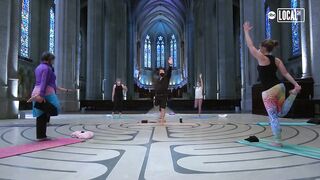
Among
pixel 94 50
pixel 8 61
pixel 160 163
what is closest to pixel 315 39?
pixel 160 163

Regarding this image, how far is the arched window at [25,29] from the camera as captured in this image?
116 feet

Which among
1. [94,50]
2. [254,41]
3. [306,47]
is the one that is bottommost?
[306,47]

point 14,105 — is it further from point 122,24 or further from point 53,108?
point 122,24

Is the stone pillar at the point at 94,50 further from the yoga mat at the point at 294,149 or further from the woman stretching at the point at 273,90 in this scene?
the woman stretching at the point at 273,90

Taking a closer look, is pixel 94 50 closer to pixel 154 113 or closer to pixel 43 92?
pixel 154 113

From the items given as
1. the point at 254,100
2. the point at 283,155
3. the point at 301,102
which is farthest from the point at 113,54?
the point at 283,155

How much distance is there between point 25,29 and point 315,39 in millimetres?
32753

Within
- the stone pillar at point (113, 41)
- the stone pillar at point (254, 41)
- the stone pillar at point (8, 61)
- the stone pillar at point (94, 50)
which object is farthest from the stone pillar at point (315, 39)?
the stone pillar at point (113, 41)

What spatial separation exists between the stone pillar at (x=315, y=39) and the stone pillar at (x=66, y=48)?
584 inches

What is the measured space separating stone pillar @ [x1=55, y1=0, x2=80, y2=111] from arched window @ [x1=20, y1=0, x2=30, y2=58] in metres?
17.3

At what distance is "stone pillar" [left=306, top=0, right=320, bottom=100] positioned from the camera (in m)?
13.3

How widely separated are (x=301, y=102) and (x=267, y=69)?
29.0 ft

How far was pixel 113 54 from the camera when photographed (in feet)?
114

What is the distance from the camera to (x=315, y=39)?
13391mm
